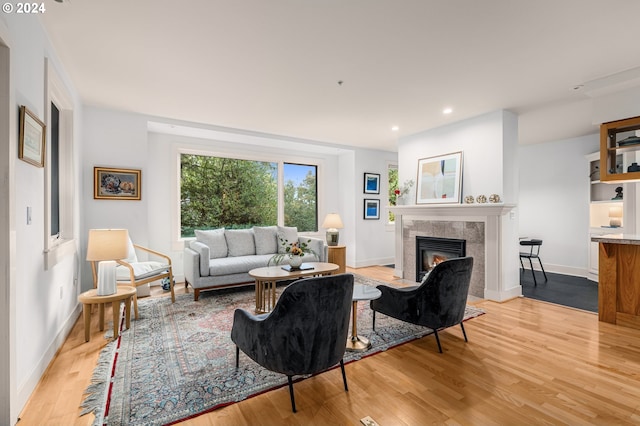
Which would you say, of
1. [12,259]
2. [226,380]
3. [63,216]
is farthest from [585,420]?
[63,216]

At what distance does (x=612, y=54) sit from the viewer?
282cm

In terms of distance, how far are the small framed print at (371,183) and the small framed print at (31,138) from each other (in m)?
5.48

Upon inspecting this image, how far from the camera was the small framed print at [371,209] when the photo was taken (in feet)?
22.6

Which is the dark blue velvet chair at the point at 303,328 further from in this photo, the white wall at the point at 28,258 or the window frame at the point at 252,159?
the window frame at the point at 252,159

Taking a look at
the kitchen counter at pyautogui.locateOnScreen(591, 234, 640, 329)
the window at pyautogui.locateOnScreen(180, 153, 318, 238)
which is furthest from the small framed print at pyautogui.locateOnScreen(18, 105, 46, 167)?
the kitchen counter at pyautogui.locateOnScreen(591, 234, 640, 329)

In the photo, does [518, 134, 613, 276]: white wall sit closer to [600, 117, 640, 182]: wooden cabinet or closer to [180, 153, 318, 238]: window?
[600, 117, 640, 182]: wooden cabinet

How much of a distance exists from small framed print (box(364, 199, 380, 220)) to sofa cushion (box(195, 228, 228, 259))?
3.22 m

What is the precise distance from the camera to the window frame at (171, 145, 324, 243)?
529 cm

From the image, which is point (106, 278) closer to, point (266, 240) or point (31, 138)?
point (31, 138)

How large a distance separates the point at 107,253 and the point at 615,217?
299 inches

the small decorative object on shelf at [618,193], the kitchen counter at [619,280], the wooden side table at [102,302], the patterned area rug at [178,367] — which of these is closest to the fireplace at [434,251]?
the patterned area rug at [178,367]

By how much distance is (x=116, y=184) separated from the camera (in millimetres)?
4328

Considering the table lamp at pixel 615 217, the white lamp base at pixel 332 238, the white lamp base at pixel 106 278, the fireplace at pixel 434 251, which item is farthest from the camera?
the white lamp base at pixel 332 238

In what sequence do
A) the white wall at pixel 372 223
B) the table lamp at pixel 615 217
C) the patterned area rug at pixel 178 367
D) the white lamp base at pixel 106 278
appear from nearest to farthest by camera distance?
the patterned area rug at pixel 178 367 → the white lamp base at pixel 106 278 → the table lamp at pixel 615 217 → the white wall at pixel 372 223
